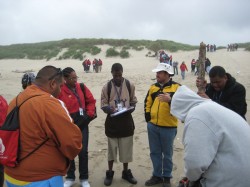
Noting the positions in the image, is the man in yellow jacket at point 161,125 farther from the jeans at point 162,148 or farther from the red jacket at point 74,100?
the red jacket at point 74,100

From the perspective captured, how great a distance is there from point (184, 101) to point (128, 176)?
2.90 m

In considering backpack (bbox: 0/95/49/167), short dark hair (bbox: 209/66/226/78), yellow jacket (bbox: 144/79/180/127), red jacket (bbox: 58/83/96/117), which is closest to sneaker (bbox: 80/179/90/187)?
red jacket (bbox: 58/83/96/117)

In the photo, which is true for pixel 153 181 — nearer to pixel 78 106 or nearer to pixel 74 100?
pixel 78 106

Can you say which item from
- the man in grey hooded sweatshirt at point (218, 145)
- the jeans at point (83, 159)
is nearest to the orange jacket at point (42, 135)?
the man in grey hooded sweatshirt at point (218, 145)

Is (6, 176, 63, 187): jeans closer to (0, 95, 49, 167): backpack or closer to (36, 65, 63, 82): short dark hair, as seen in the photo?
(0, 95, 49, 167): backpack

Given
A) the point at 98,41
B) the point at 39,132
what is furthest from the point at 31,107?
the point at 98,41

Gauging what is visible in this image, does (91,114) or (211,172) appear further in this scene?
(91,114)

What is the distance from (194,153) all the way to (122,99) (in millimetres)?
2786

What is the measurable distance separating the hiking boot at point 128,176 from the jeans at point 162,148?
383 mm

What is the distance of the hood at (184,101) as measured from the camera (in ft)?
8.46

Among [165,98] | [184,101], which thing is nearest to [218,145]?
[184,101]

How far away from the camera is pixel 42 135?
104 inches

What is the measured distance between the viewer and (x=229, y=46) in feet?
132

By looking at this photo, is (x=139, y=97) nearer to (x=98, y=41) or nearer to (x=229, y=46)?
(x=229, y=46)
